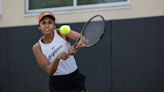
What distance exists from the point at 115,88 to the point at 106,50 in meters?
0.68

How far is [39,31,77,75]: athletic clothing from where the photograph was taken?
17.0ft

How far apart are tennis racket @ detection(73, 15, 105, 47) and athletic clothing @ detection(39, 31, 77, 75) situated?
20 centimetres

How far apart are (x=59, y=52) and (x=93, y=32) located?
62cm

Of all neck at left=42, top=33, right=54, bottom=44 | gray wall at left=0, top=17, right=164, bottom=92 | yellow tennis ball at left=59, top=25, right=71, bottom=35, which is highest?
yellow tennis ball at left=59, top=25, right=71, bottom=35

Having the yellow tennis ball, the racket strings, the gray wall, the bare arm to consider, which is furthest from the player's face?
the gray wall

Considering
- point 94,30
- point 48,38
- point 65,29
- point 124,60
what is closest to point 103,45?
point 124,60

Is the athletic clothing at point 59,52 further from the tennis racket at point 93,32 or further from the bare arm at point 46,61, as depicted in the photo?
the tennis racket at point 93,32

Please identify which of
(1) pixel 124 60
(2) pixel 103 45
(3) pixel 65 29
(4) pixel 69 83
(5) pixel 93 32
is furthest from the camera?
(2) pixel 103 45

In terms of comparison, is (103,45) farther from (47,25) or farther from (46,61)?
(47,25)

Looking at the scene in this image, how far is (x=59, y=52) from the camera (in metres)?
5.15

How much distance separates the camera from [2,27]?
9.13m

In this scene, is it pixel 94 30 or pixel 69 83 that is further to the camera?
pixel 94 30

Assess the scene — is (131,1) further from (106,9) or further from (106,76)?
(106,76)

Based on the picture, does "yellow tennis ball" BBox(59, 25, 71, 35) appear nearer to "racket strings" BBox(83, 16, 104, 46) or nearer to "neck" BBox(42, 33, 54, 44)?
"neck" BBox(42, 33, 54, 44)
